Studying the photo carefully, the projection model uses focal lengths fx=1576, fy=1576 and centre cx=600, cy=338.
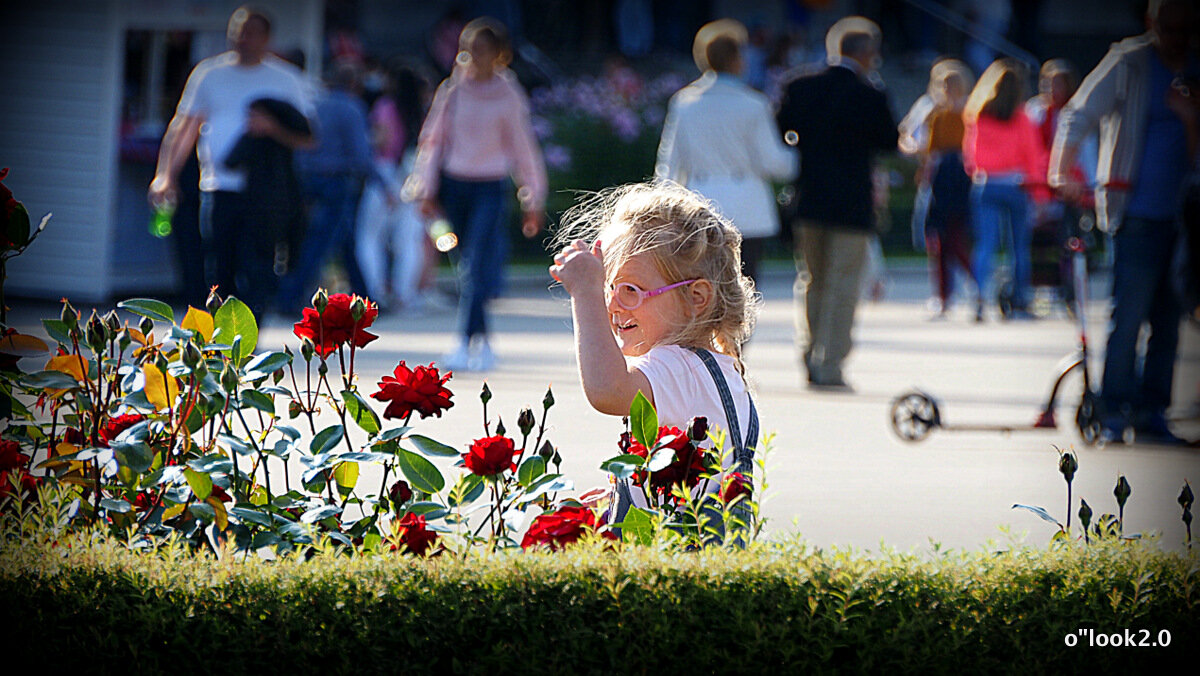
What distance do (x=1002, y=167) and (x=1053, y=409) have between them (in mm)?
6709

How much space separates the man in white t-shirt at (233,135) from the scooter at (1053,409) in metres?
4.22

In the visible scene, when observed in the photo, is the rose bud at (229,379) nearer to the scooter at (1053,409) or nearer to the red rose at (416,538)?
the red rose at (416,538)

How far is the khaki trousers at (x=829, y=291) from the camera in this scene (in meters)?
9.19

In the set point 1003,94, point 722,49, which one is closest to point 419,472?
point 722,49

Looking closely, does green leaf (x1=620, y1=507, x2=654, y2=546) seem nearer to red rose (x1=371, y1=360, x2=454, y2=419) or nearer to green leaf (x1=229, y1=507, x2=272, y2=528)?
red rose (x1=371, y1=360, x2=454, y2=419)

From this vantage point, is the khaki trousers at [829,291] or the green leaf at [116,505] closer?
the green leaf at [116,505]

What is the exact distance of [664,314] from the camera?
3512 millimetres

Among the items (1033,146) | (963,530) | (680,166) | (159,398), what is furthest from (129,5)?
(159,398)

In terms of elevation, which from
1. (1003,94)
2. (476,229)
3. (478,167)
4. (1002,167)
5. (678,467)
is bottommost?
(678,467)

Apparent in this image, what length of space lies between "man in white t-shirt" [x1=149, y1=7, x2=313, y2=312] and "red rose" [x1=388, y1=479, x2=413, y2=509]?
6882 mm

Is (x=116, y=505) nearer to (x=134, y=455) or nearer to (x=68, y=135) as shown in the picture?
(x=134, y=455)

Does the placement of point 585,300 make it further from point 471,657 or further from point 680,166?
point 680,166

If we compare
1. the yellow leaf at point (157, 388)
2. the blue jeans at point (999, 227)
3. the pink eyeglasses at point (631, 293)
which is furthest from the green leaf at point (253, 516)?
the blue jeans at point (999, 227)

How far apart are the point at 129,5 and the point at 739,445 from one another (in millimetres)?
10809
